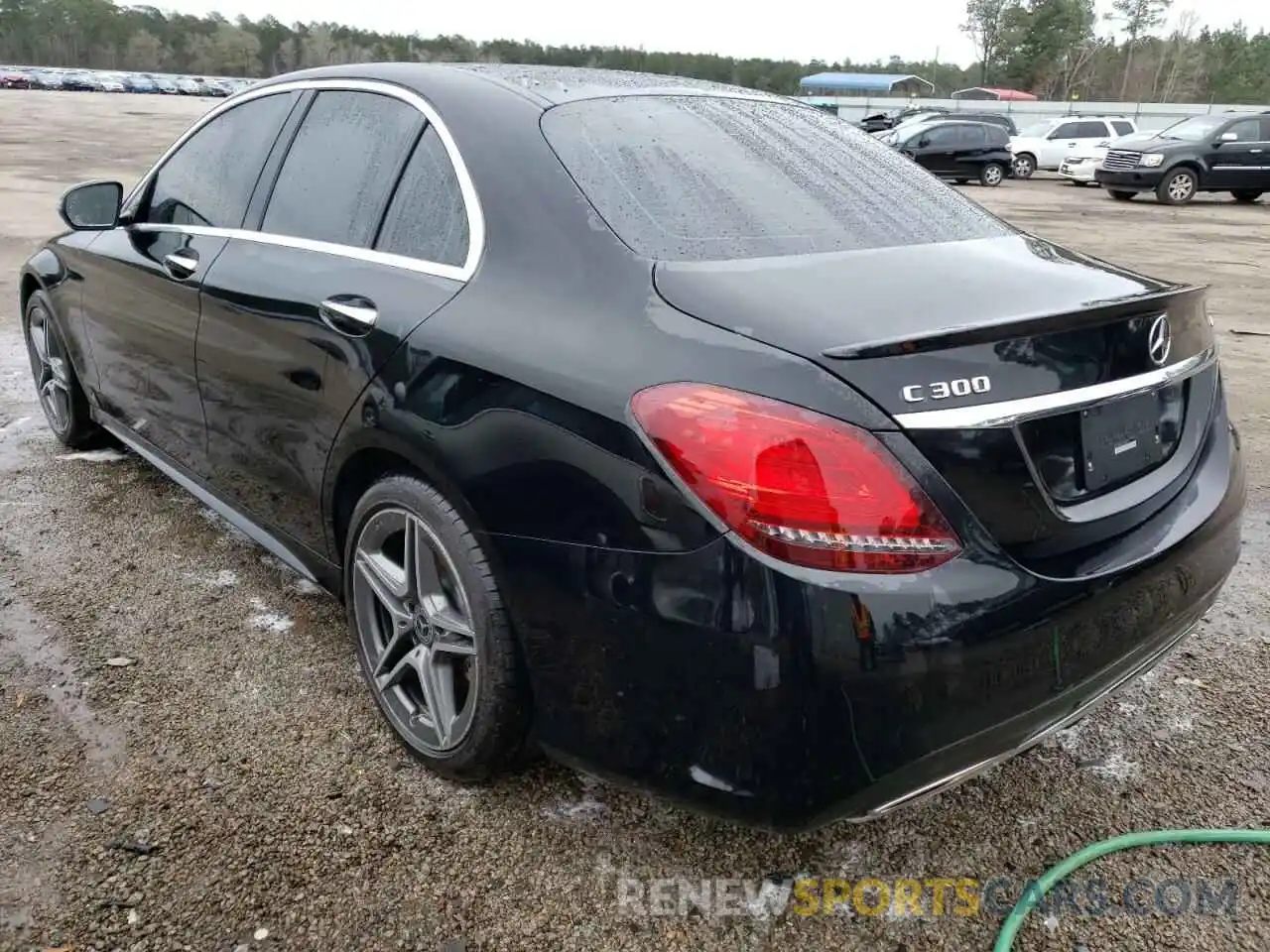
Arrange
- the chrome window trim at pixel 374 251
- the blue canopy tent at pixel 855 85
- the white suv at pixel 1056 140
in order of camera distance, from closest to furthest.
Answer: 1. the chrome window trim at pixel 374 251
2. the white suv at pixel 1056 140
3. the blue canopy tent at pixel 855 85

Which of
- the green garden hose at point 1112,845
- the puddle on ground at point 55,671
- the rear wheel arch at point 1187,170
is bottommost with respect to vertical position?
the puddle on ground at point 55,671

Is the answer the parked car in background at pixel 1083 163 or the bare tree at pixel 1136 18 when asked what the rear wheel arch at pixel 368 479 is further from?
the bare tree at pixel 1136 18

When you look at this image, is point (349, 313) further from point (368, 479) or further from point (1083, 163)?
point (1083, 163)

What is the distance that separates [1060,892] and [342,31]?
385ft

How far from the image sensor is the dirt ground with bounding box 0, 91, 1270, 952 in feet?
6.41

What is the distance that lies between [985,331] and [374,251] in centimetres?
147

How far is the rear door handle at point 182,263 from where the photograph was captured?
307 cm

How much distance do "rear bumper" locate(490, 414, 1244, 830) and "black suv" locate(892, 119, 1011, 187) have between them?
2341cm

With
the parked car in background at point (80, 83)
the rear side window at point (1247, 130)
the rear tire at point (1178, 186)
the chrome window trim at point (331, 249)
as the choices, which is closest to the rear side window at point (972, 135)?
the rear tire at point (1178, 186)

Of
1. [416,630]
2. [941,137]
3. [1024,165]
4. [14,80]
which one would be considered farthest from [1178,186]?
[14,80]

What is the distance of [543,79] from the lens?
102 inches

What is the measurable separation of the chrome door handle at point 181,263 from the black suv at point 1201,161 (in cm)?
2076

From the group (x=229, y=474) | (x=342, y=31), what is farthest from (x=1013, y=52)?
(x=229, y=474)

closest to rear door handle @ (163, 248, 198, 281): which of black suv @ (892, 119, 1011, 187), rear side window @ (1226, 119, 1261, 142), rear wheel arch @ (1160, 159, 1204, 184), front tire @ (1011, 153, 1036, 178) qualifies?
rear wheel arch @ (1160, 159, 1204, 184)
